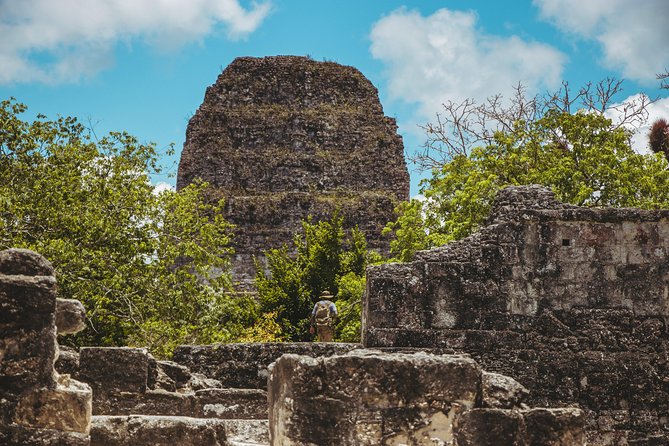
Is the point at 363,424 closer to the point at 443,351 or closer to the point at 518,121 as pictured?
the point at 443,351

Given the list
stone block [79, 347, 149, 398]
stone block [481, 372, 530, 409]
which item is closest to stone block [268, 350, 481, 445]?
stone block [481, 372, 530, 409]

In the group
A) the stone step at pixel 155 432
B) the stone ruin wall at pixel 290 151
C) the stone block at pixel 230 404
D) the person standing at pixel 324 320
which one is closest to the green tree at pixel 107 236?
the person standing at pixel 324 320

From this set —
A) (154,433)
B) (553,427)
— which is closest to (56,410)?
(154,433)

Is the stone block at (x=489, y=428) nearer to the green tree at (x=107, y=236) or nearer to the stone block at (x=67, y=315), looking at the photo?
the stone block at (x=67, y=315)

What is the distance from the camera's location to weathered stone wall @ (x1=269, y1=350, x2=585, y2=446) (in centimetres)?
535

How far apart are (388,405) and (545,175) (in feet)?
55.1

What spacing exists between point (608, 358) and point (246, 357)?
388 centimetres

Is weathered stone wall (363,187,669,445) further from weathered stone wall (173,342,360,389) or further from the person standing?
the person standing

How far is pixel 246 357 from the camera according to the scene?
10.4 meters

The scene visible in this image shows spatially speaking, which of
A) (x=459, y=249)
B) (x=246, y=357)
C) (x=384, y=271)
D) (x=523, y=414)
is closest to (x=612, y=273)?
(x=459, y=249)

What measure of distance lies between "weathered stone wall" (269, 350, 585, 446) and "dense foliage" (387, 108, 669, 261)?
15505 mm

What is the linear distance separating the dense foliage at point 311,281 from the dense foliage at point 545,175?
9.10 feet

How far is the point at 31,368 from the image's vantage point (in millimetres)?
5281

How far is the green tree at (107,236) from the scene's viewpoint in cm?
1745
